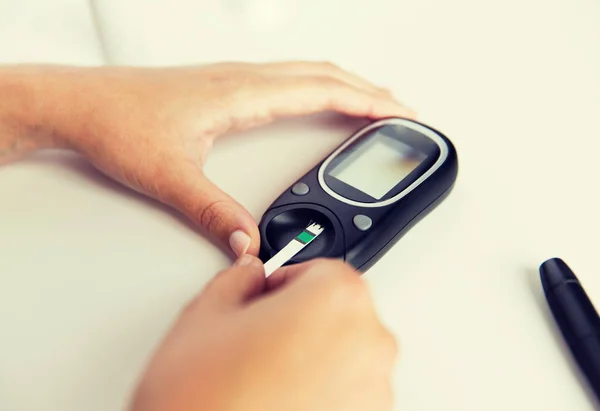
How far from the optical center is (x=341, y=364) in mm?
275

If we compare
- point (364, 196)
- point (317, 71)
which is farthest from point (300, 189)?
point (317, 71)

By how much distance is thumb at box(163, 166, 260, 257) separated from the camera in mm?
389

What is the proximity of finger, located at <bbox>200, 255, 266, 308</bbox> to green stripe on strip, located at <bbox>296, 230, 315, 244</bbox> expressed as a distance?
0.18 ft

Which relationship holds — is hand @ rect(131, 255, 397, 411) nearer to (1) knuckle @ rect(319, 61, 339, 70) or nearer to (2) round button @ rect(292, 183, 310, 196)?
(2) round button @ rect(292, 183, 310, 196)

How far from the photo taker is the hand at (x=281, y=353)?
25 cm

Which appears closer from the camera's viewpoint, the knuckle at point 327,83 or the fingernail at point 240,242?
the fingernail at point 240,242

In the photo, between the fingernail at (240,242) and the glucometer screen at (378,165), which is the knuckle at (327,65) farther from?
the fingernail at (240,242)

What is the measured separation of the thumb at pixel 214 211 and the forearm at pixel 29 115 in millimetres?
110

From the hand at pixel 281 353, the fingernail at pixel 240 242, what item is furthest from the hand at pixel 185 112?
the hand at pixel 281 353

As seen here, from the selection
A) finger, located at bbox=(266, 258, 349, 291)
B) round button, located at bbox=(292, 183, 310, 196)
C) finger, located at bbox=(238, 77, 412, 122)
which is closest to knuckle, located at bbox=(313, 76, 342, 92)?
finger, located at bbox=(238, 77, 412, 122)

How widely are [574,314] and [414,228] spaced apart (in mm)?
116

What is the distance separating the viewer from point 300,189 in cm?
43

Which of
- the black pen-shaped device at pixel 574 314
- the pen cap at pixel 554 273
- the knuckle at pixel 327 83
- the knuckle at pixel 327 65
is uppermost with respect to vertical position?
the knuckle at pixel 327 65

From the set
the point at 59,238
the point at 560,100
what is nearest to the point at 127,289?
the point at 59,238
